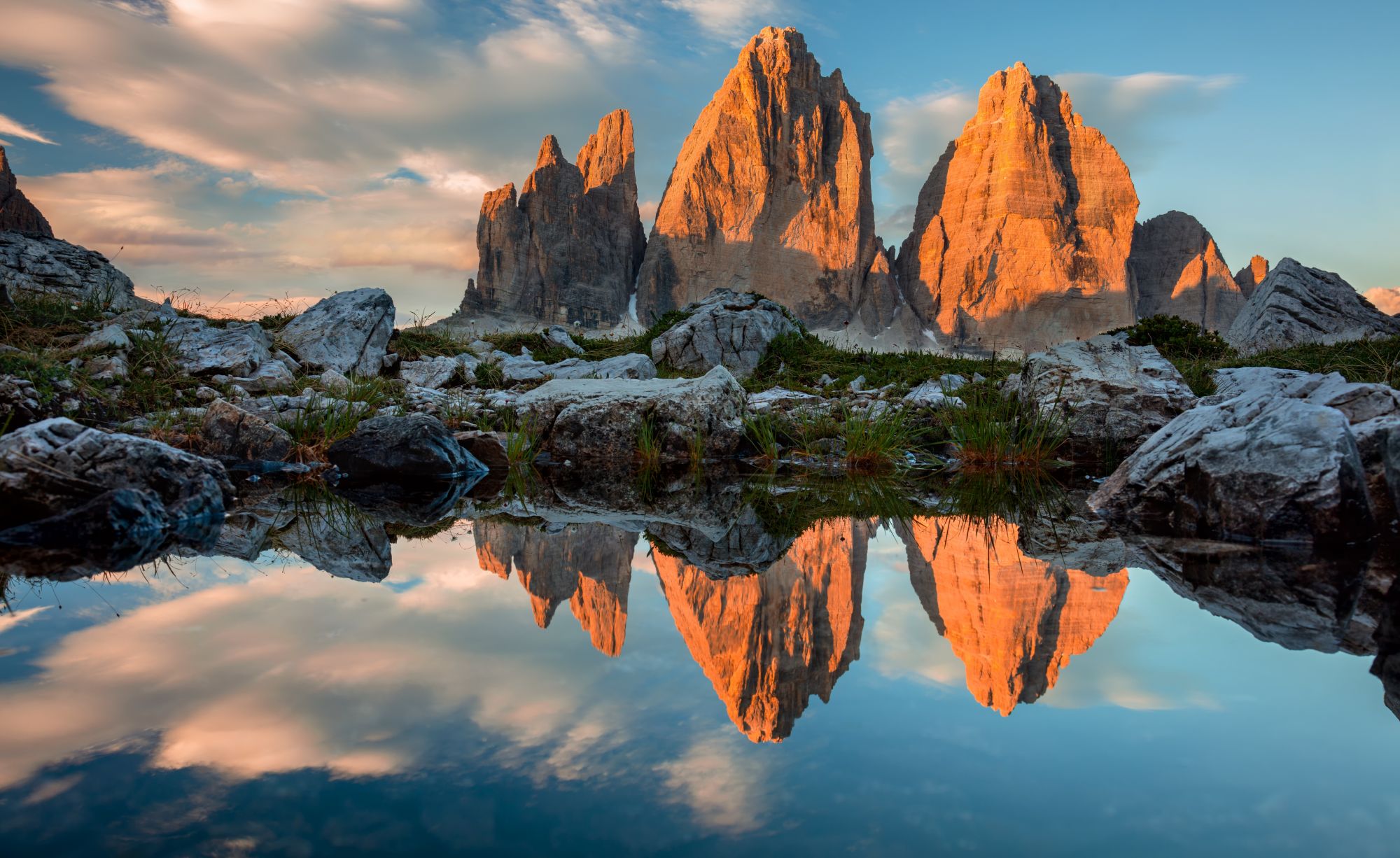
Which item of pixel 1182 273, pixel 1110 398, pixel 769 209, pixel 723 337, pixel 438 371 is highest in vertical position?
pixel 769 209

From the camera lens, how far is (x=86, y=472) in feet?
13.1

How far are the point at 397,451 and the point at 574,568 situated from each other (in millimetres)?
4156

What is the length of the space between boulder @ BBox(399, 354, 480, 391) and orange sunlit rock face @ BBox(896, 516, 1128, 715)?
381 inches

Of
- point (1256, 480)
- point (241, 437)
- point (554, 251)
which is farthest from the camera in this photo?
point (554, 251)

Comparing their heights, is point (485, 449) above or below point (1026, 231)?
below

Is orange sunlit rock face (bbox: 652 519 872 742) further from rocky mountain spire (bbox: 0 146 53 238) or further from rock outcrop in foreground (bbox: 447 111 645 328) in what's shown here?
rock outcrop in foreground (bbox: 447 111 645 328)

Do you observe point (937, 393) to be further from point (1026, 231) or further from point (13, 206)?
point (1026, 231)

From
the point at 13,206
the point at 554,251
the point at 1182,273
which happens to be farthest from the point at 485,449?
the point at 1182,273

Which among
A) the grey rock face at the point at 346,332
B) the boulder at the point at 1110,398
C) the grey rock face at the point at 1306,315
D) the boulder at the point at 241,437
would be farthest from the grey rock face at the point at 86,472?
the grey rock face at the point at 1306,315

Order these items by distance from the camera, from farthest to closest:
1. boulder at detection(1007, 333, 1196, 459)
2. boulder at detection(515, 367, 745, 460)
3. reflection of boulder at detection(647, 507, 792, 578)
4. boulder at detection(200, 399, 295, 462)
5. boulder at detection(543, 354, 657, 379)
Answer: boulder at detection(543, 354, 657, 379)
boulder at detection(515, 367, 745, 460)
boulder at detection(1007, 333, 1196, 459)
boulder at detection(200, 399, 295, 462)
reflection of boulder at detection(647, 507, 792, 578)

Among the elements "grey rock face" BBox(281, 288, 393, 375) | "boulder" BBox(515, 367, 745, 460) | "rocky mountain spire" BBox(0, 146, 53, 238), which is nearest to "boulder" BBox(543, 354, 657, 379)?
"grey rock face" BBox(281, 288, 393, 375)

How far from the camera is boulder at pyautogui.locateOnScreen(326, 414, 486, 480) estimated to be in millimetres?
6758

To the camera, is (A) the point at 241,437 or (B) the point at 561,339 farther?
(B) the point at 561,339

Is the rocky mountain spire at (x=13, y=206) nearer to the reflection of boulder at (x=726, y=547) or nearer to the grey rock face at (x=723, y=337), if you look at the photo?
the grey rock face at (x=723, y=337)
